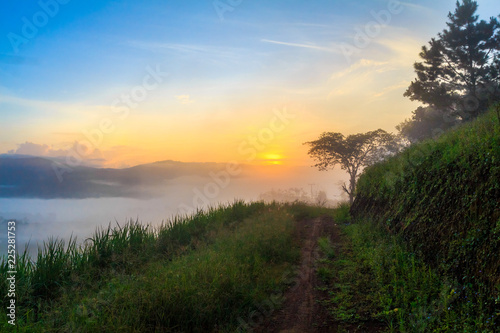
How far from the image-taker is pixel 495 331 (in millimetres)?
3684

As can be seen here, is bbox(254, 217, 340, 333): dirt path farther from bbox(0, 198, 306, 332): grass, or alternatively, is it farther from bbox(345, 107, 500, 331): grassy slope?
bbox(345, 107, 500, 331): grassy slope

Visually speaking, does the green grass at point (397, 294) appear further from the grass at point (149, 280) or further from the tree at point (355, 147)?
the tree at point (355, 147)

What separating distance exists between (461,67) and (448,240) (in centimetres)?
2754

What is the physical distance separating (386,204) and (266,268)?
4.50 m

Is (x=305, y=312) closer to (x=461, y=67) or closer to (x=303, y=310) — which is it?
Result: (x=303, y=310)

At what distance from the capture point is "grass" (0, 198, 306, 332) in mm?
4848

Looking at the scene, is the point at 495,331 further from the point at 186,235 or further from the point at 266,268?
the point at 186,235

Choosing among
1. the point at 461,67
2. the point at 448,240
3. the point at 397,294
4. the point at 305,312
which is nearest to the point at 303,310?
the point at 305,312

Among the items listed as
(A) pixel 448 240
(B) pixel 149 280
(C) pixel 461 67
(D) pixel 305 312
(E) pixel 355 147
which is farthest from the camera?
(E) pixel 355 147

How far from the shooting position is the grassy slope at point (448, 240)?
13.9 ft

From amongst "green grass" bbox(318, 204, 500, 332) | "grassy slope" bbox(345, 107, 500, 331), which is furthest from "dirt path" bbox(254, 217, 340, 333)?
"grassy slope" bbox(345, 107, 500, 331)

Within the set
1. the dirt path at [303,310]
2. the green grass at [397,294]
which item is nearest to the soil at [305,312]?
the dirt path at [303,310]

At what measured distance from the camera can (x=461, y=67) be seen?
85.1 ft

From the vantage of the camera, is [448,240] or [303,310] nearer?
[448,240]
